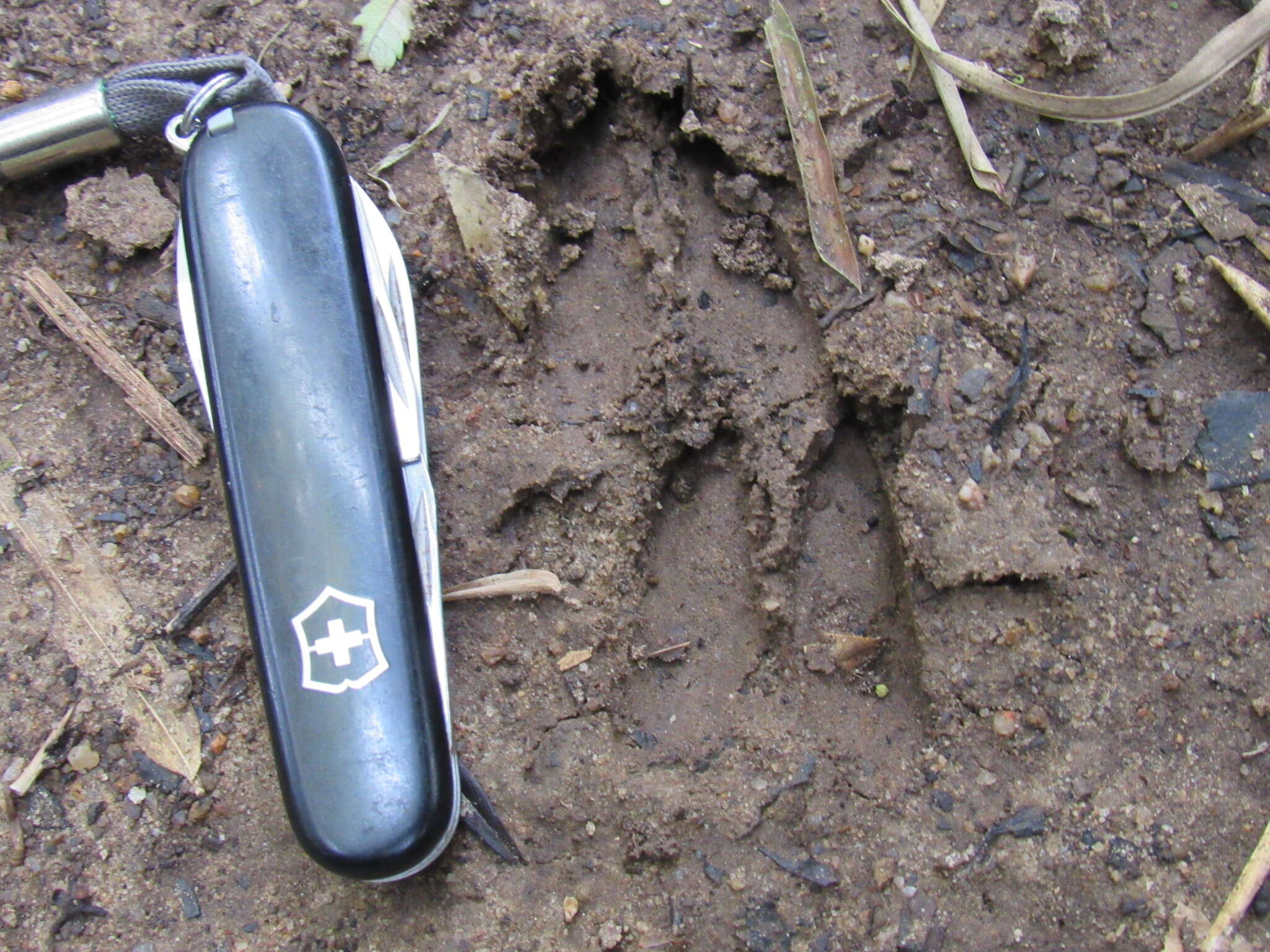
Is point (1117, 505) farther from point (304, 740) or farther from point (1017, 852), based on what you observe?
point (304, 740)

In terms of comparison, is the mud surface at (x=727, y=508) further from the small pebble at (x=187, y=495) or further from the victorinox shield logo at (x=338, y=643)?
the victorinox shield logo at (x=338, y=643)

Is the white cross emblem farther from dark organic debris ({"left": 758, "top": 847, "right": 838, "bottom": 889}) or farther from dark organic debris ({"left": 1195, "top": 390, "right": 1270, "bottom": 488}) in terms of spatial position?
dark organic debris ({"left": 1195, "top": 390, "right": 1270, "bottom": 488})

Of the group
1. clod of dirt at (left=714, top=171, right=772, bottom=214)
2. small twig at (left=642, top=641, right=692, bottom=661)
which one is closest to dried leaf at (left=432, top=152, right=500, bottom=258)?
clod of dirt at (left=714, top=171, right=772, bottom=214)

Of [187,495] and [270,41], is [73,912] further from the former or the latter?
[270,41]

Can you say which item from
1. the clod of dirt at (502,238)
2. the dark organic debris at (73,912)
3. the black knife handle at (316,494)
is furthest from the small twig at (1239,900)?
the dark organic debris at (73,912)

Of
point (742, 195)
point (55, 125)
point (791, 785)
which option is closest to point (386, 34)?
point (55, 125)

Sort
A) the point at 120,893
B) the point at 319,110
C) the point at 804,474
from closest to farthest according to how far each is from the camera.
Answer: the point at 120,893, the point at 804,474, the point at 319,110

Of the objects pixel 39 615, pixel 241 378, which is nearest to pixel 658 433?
pixel 241 378
